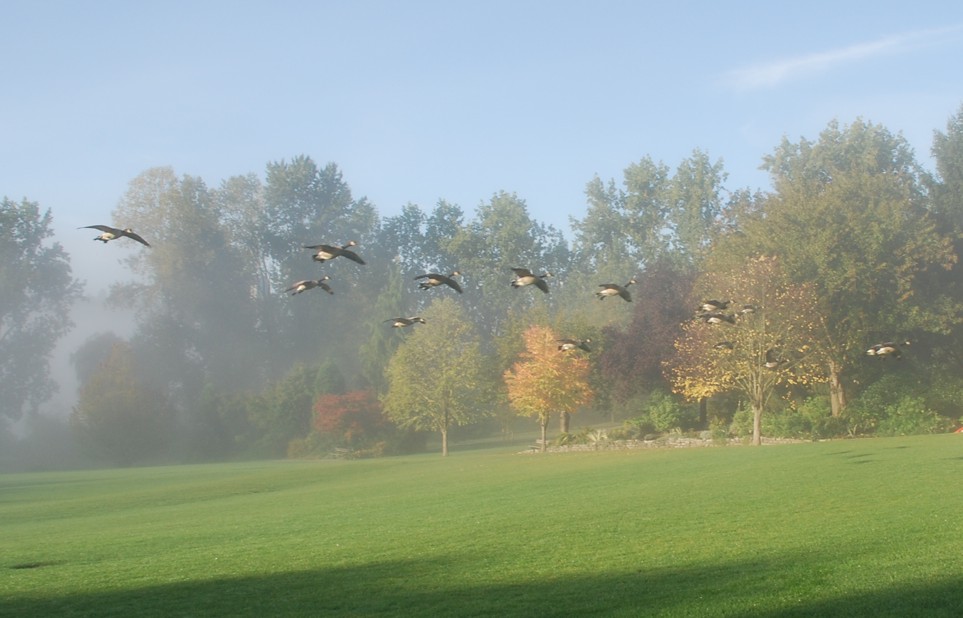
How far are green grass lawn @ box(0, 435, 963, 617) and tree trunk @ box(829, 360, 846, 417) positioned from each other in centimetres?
2274

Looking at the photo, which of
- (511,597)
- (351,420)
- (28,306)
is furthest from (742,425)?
(28,306)

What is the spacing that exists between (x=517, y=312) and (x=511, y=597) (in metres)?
92.6

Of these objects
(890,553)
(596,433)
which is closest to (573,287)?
(596,433)

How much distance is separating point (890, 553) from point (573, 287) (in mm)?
96086

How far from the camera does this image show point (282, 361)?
113 metres

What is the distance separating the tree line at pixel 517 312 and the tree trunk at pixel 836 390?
0.12 metres

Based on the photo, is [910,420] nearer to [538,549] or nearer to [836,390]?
[836,390]

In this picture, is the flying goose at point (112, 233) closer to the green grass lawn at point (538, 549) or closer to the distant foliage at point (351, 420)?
the green grass lawn at point (538, 549)

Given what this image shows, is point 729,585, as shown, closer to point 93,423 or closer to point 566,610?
point 566,610

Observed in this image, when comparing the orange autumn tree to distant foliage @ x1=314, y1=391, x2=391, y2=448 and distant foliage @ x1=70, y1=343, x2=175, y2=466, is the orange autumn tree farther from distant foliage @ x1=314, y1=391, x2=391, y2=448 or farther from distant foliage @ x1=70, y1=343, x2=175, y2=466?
distant foliage @ x1=70, y1=343, x2=175, y2=466

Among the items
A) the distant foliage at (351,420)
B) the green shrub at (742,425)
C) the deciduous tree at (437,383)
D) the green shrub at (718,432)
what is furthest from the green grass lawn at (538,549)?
the distant foliage at (351,420)

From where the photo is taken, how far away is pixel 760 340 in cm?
4866

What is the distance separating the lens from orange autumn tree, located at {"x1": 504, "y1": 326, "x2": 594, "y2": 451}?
59406mm

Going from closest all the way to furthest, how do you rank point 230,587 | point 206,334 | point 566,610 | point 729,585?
point 566,610 → point 729,585 → point 230,587 → point 206,334
